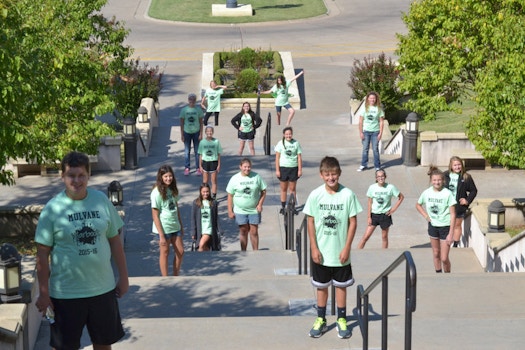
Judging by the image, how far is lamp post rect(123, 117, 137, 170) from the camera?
22812 mm

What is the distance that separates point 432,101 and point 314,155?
374 centimetres

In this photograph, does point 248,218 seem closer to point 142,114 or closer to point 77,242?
point 77,242

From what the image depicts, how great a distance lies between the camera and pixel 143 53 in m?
41.2

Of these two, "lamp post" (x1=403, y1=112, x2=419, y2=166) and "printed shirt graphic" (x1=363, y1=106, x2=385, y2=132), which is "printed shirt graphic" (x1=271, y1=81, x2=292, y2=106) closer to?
"lamp post" (x1=403, y1=112, x2=419, y2=166)

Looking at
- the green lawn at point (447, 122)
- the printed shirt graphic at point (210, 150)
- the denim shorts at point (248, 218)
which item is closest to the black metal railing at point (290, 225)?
the denim shorts at point (248, 218)

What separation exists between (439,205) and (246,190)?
2882 millimetres

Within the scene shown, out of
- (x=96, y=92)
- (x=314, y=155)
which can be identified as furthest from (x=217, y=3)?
(x=96, y=92)

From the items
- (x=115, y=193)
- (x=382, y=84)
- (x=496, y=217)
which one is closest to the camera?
(x=496, y=217)

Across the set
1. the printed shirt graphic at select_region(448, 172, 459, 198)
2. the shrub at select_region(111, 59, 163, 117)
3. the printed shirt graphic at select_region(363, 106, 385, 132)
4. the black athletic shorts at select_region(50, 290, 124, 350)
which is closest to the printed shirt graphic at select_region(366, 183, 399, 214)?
the printed shirt graphic at select_region(448, 172, 459, 198)

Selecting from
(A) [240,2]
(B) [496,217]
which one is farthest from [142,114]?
(A) [240,2]

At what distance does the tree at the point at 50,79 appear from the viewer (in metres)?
12.1

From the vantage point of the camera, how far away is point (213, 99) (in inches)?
1088

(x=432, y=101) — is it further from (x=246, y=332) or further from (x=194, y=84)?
(x=194, y=84)

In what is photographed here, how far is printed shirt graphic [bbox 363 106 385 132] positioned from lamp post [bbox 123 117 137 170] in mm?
4933
